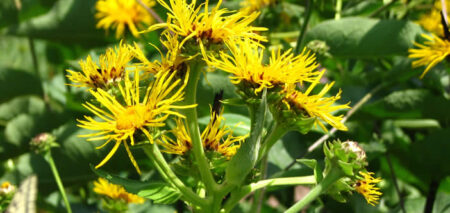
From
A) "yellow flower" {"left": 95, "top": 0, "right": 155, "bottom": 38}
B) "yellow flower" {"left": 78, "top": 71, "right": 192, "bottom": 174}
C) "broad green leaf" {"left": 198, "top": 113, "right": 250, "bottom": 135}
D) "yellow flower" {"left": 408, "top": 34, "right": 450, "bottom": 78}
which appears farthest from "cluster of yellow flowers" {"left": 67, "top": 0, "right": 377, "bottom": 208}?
"yellow flower" {"left": 95, "top": 0, "right": 155, "bottom": 38}

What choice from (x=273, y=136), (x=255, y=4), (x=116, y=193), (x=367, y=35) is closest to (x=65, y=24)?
(x=255, y=4)

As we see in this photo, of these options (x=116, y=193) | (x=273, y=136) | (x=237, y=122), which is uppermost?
(x=273, y=136)

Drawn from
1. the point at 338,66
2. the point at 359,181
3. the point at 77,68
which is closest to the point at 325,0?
the point at 338,66

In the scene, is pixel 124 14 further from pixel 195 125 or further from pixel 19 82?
pixel 195 125

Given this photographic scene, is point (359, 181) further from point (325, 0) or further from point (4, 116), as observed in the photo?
point (4, 116)

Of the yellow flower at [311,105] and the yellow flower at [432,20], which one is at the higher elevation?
the yellow flower at [311,105]

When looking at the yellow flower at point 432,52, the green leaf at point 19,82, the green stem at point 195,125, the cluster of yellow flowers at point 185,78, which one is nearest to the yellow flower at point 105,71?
the cluster of yellow flowers at point 185,78

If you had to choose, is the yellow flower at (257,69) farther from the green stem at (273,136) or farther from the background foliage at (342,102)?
the background foliage at (342,102)
